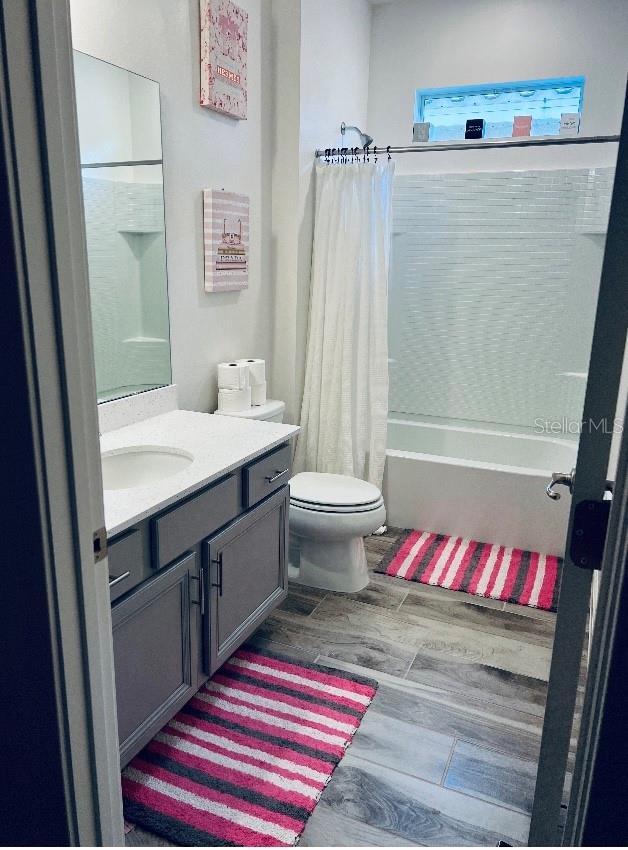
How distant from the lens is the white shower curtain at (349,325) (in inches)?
125

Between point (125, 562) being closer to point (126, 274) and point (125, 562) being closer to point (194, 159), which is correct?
point (126, 274)

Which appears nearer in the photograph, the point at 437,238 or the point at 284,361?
the point at 284,361

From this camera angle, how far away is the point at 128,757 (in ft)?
5.36

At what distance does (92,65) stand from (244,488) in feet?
4.63

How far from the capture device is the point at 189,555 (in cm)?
184

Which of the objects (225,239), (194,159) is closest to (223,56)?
(194,159)

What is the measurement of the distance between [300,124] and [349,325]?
0.99 metres

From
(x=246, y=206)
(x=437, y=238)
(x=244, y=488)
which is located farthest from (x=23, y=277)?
(x=437, y=238)

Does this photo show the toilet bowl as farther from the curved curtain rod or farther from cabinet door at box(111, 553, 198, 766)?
the curved curtain rod

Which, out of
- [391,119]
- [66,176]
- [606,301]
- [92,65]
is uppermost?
[391,119]

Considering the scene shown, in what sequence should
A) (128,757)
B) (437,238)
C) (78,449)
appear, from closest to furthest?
(78,449)
(128,757)
(437,238)

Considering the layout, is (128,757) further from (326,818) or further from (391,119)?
(391,119)

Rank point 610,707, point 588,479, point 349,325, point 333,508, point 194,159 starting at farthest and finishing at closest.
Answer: point 349,325
point 333,508
point 194,159
point 588,479
point 610,707

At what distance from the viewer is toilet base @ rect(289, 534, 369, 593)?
111 inches
